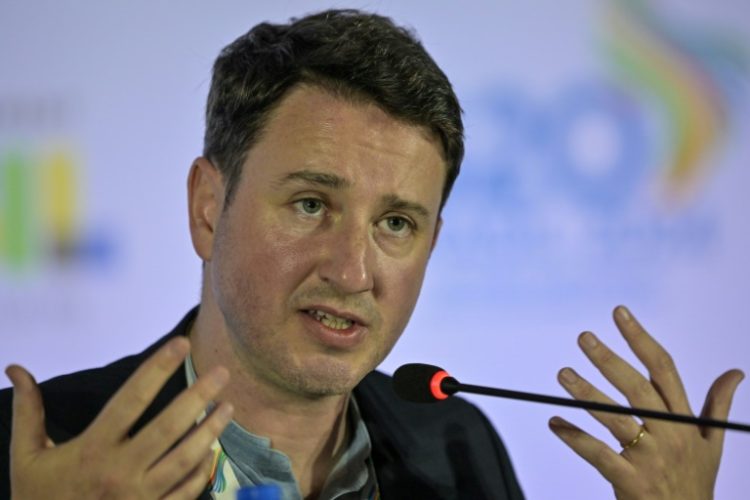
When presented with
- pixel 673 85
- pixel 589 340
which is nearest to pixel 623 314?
pixel 589 340

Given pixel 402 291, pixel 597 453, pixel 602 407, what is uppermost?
pixel 402 291

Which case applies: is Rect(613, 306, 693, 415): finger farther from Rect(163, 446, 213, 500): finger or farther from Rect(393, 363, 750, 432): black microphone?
Rect(163, 446, 213, 500): finger

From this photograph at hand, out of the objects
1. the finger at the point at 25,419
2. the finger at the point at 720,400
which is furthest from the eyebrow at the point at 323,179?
the finger at the point at 720,400

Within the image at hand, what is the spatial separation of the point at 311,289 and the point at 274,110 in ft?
1.21

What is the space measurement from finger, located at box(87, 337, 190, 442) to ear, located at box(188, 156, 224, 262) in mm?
680

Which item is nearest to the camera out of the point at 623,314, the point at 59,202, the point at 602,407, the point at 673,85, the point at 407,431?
the point at 602,407

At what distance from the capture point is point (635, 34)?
3297mm

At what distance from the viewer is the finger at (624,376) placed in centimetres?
204

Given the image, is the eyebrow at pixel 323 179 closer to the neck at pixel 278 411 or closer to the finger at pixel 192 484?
the neck at pixel 278 411

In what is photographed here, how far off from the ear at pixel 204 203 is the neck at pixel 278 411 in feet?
0.43

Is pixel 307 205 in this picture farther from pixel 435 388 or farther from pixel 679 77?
pixel 679 77

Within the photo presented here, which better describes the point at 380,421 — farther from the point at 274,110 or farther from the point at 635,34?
the point at 635,34

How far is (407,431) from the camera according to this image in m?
2.42

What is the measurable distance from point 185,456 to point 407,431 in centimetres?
101
